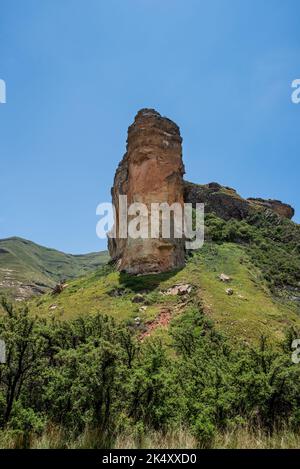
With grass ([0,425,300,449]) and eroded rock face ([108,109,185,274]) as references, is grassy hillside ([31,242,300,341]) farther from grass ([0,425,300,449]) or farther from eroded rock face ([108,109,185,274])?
grass ([0,425,300,449])

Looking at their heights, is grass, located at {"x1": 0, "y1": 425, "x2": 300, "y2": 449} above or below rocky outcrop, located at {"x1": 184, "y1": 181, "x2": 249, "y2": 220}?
below

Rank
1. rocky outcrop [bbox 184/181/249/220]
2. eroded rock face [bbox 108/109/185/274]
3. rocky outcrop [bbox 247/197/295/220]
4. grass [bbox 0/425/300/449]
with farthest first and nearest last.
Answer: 1. rocky outcrop [bbox 247/197/295/220]
2. rocky outcrop [bbox 184/181/249/220]
3. eroded rock face [bbox 108/109/185/274]
4. grass [bbox 0/425/300/449]

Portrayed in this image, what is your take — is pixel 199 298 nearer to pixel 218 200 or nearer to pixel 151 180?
pixel 151 180

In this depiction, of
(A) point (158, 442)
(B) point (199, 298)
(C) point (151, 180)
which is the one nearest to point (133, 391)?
(A) point (158, 442)

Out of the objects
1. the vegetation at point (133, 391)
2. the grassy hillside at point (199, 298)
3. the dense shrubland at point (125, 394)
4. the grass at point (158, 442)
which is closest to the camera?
the grass at point (158, 442)

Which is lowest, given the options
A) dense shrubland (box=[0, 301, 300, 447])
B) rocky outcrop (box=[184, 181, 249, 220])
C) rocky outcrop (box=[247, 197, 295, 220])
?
dense shrubland (box=[0, 301, 300, 447])

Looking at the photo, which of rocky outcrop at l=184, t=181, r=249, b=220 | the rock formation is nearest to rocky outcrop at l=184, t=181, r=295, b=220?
rocky outcrop at l=184, t=181, r=249, b=220

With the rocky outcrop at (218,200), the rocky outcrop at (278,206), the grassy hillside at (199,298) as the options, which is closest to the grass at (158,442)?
the grassy hillside at (199,298)

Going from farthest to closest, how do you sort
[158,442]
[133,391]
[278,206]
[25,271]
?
1. [25,271]
2. [278,206]
3. [133,391]
4. [158,442]

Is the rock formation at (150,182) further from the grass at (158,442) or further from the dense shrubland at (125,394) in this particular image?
the grass at (158,442)

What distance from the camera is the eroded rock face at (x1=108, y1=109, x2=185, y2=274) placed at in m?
49.1

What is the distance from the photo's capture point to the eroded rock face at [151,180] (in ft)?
161

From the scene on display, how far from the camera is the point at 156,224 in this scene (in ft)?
163

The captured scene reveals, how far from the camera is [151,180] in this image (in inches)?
2092
